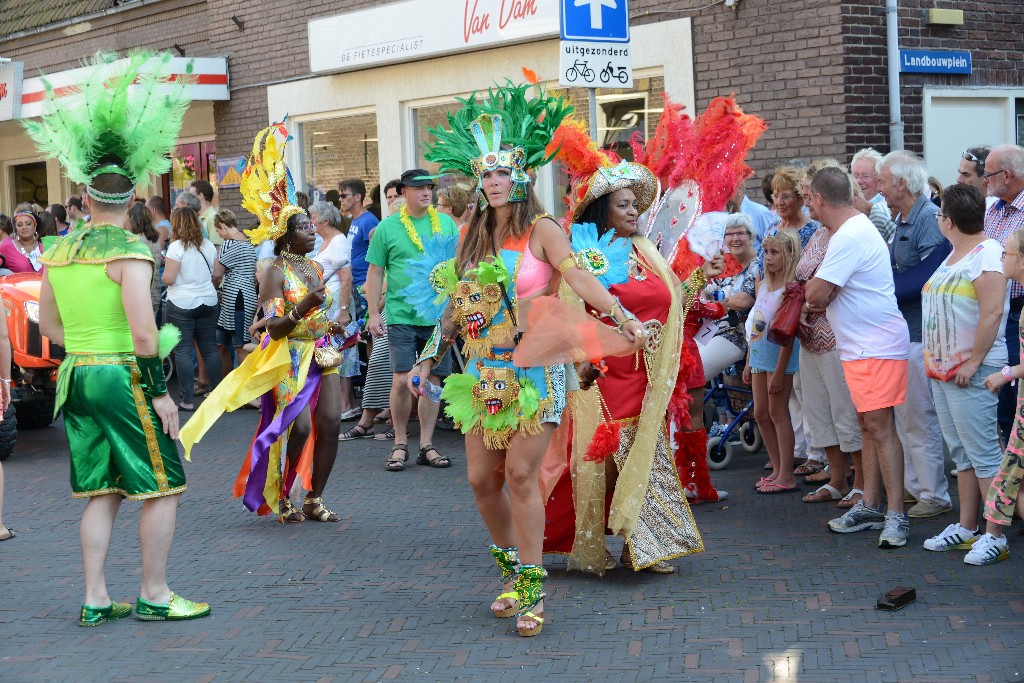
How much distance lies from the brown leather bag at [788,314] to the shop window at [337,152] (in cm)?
942

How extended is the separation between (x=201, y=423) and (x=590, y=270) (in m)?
2.31

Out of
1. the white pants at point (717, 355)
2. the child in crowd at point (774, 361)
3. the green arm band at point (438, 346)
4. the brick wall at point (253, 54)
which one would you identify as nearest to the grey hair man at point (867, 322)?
the child in crowd at point (774, 361)

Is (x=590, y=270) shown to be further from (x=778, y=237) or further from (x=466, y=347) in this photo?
(x=778, y=237)

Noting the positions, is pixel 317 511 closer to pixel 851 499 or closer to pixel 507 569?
pixel 507 569

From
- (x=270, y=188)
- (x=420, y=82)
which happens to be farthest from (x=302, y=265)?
(x=420, y=82)

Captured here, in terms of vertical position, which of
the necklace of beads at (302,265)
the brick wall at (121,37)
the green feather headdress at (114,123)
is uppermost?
the brick wall at (121,37)

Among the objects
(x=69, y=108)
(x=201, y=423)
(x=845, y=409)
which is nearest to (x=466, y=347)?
(x=201, y=423)

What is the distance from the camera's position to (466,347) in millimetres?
5734

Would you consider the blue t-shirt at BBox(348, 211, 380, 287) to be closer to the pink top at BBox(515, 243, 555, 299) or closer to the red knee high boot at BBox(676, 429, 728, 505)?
the red knee high boot at BBox(676, 429, 728, 505)

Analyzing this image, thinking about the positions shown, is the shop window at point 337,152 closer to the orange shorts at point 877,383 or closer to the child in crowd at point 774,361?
the child in crowd at point 774,361

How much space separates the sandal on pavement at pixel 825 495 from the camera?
7961 millimetres

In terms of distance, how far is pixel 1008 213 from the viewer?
7.03 m

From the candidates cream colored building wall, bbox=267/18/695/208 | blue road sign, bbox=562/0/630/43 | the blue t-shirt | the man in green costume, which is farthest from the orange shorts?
cream colored building wall, bbox=267/18/695/208

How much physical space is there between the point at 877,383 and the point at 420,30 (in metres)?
9.85
